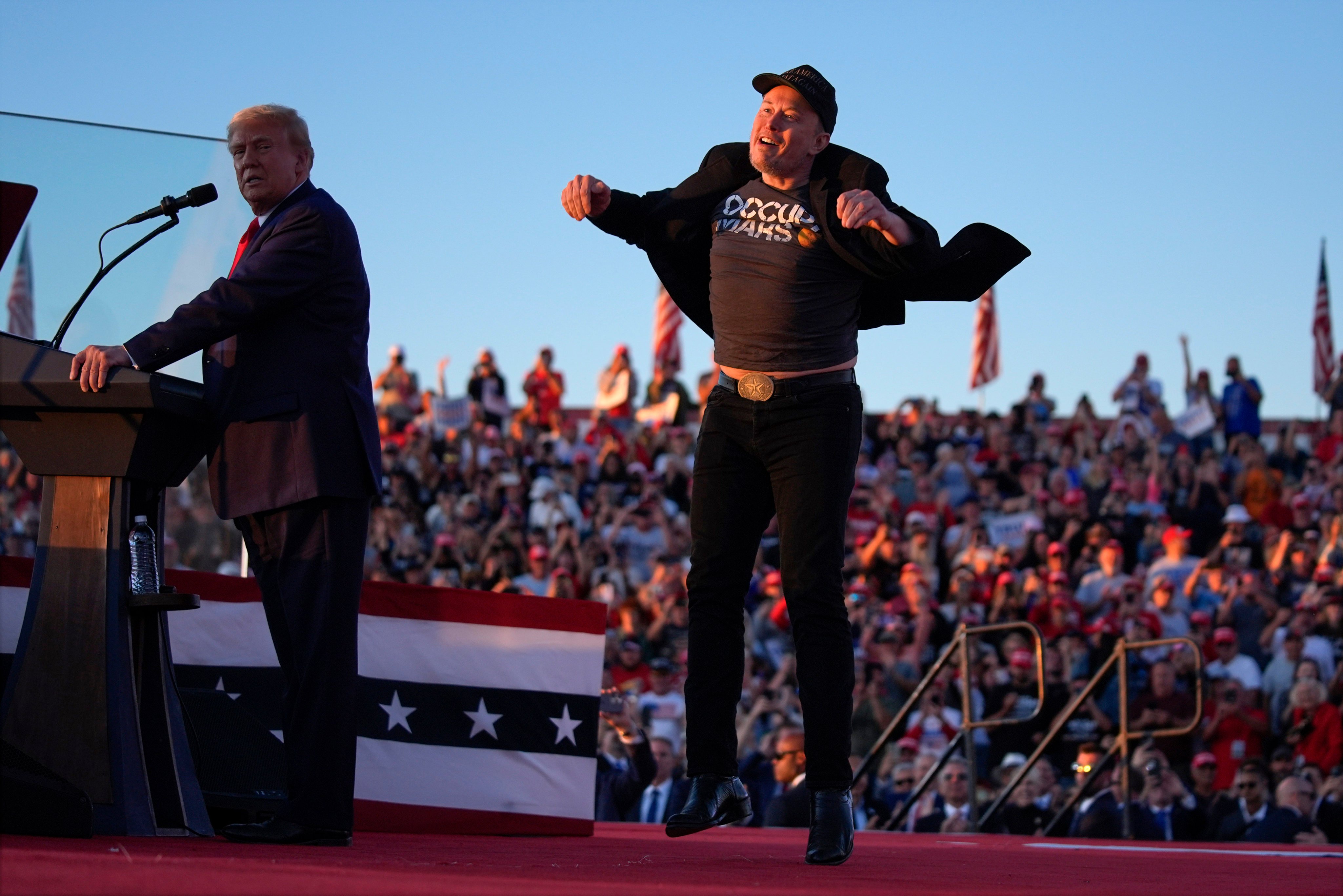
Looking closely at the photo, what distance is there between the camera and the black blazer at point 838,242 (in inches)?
143

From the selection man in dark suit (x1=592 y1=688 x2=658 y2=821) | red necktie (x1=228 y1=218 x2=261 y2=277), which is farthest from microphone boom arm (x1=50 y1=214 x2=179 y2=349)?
man in dark suit (x1=592 y1=688 x2=658 y2=821)

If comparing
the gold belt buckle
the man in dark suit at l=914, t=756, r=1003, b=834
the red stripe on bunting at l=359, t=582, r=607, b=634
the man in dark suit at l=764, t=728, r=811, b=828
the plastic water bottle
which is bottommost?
the man in dark suit at l=914, t=756, r=1003, b=834

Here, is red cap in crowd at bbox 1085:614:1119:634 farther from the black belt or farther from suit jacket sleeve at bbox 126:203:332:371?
suit jacket sleeve at bbox 126:203:332:371

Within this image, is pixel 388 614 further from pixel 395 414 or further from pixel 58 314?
pixel 395 414

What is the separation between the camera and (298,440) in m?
3.59

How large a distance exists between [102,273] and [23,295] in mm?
601

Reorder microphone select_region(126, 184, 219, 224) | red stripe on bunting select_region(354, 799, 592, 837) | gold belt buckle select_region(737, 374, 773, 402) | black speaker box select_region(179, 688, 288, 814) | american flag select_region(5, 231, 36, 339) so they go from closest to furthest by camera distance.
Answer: gold belt buckle select_region(737, 374, 773, 402)
microphone select_region(126, 184, 219, 224)
black speaker box select_region(179, 688, 288, 814)
american flag select_region(5, 231, 36, 339)
red stripe on bunting select_region(354, 799, 592, 837)

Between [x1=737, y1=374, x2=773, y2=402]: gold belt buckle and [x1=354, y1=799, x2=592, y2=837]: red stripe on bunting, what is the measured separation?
2.29m

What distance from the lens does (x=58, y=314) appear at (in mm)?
4168

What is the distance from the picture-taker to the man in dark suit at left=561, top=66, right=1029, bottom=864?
3658 millimetres

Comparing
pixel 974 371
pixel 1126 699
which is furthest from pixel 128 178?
pixel 974 371

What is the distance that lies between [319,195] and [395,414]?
1436 centimetres

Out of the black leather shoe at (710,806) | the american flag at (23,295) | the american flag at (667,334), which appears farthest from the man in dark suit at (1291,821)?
the american flag at (667,334)

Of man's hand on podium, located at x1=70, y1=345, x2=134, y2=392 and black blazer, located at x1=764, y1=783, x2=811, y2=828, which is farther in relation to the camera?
black blazer, located at x1=764, y1=783, x2=811, y2=828
